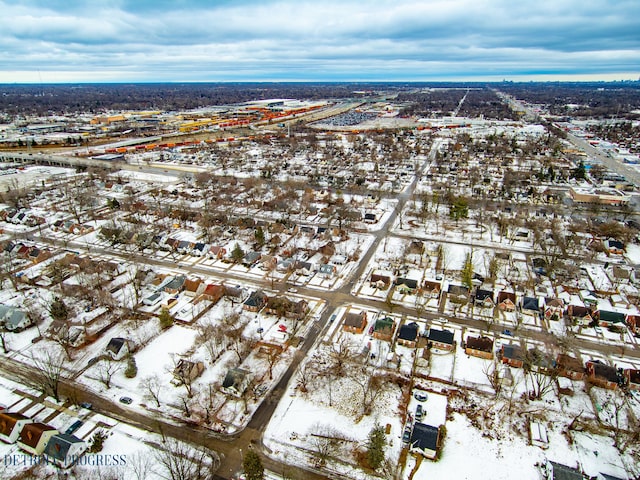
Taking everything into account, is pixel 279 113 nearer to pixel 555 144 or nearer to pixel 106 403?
pixel 555 144

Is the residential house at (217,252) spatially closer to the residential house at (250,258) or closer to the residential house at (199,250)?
the residential house at (199,250)

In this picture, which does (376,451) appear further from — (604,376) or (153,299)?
(153,299)

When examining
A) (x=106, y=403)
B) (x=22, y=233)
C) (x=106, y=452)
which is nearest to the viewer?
(x=106, y=452)

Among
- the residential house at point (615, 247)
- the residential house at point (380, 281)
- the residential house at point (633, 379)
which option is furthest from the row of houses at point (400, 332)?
the residential house at point (615, 247)

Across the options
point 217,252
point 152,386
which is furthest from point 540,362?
point 217,252

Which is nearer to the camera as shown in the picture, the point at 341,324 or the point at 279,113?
the point at 341,324

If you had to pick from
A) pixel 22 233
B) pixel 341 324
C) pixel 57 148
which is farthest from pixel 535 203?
pixel 57 148
